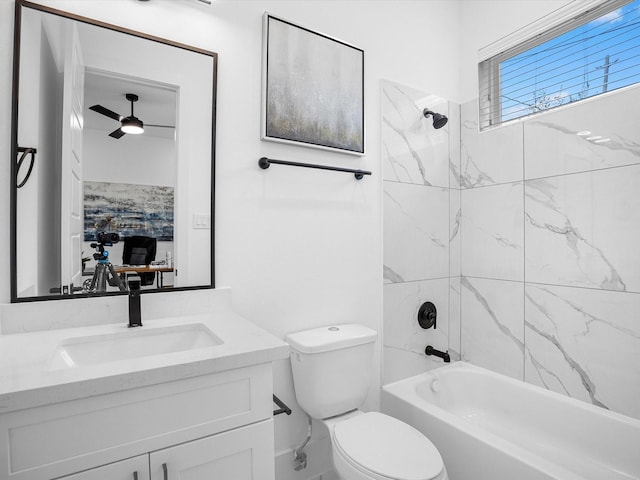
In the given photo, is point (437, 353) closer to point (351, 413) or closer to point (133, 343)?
point (351, 413)

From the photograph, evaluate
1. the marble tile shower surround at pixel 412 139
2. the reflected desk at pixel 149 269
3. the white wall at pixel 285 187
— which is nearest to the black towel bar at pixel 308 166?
the white wall at pixel 285 187

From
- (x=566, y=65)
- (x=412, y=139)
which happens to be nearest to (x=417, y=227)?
(x=412, y=139)

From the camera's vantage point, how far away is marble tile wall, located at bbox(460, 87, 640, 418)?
1.61 metres

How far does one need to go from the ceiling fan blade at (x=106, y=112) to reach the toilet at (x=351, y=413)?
3.63 ft

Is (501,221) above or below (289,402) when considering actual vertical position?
above

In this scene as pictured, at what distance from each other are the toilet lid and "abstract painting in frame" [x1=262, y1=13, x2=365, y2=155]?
124cm

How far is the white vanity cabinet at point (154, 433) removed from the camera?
2.45ft

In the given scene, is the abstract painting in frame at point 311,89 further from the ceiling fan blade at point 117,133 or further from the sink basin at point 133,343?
the sink basin at point 133,343

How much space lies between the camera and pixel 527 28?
198 centimetres

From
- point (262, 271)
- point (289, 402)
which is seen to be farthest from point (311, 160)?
point (289, 402)

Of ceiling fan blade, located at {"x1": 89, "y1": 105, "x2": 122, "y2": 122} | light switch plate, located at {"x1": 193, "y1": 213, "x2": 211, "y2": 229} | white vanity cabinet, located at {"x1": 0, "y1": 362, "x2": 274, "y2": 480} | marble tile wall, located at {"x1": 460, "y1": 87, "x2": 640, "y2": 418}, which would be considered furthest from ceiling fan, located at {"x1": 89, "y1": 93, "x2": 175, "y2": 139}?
marble tile wall, located at {"x1": 460, "y1": 87, "x2": 640, "y2": 418}

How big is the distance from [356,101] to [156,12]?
954 millimetres

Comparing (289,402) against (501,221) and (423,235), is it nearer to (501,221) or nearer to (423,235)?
(423,235)

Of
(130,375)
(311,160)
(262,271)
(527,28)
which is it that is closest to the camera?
(130,375)
